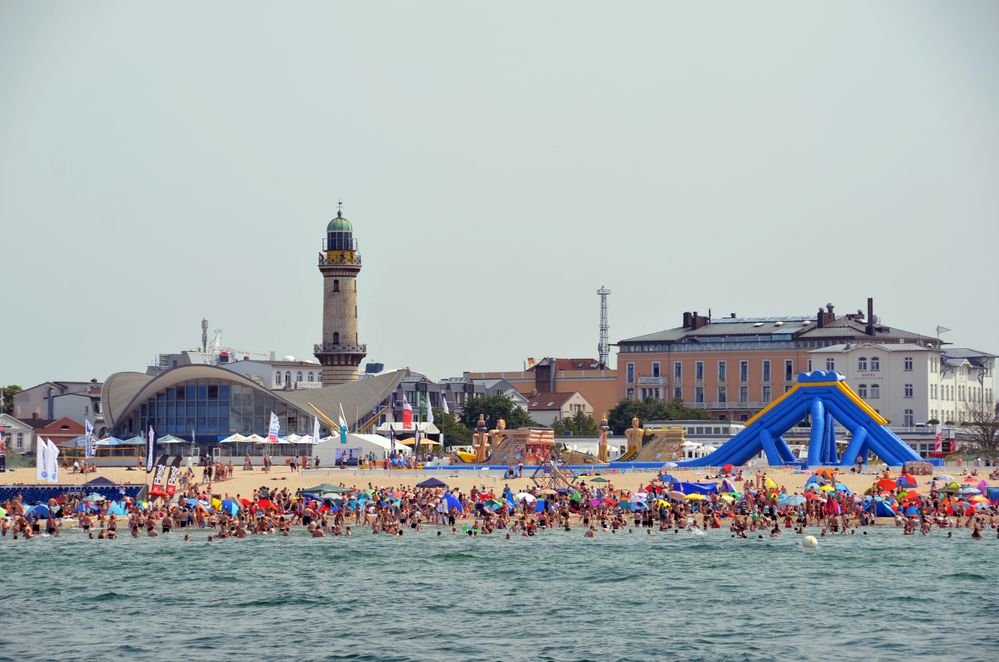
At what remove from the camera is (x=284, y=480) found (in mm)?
67250

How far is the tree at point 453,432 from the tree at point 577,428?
19.8 feet

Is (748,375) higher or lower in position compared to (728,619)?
higher

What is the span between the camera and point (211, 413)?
293ft

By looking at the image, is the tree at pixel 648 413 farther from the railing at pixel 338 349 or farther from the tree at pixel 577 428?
the railing at pixel 338 349

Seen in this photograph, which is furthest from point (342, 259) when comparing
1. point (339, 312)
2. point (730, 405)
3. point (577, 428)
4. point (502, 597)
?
point (502, 597)

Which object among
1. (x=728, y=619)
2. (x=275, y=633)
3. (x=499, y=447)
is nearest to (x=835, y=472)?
(x=499, y=447)

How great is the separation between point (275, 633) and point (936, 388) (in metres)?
80.0

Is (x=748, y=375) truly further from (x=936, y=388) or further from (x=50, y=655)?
(x=50, y=655)

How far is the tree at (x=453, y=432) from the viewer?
346 ft

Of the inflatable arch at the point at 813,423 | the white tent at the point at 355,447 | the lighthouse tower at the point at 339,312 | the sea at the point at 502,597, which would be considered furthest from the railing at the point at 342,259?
the sea at the point at 502,597

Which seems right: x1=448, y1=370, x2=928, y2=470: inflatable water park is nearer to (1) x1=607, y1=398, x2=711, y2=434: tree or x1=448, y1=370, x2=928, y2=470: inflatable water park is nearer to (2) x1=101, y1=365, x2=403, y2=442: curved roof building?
(2) x1=101, y1=365, x2=403, y2=442: curved roof building

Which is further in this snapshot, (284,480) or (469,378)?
(469,378)

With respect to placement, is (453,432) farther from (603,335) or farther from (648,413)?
(603,335)

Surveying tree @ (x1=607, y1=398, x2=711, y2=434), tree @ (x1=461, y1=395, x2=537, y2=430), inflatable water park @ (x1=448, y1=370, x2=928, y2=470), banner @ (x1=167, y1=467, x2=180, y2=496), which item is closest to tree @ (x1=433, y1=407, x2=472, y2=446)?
tree @ (x1=461, y1=395, x2=537, y2=430)
